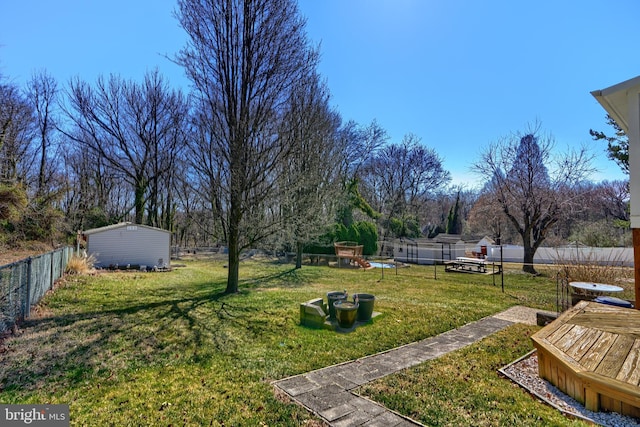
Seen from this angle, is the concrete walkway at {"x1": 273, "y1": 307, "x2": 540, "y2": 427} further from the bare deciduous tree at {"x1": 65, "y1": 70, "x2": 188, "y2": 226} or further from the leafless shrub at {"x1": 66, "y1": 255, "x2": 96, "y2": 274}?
the bare deciduous tree at {"x1": 65, "y1": 70, "x2": 188, "y2": 226}

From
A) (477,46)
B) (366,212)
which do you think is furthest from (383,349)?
(366,212)

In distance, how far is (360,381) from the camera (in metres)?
4.08

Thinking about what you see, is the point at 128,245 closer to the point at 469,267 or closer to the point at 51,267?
the point at 51,267

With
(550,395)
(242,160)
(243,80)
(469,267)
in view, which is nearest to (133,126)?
(243,80)

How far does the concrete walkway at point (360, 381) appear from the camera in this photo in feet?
10.5

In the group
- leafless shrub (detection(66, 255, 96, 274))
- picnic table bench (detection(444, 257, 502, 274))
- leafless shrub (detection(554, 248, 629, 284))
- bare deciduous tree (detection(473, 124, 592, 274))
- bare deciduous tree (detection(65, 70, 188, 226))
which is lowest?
picnic table bench (detection(444, 257, 502, 274))

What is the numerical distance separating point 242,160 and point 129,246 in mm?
11747

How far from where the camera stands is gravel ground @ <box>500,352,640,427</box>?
3.00 meters

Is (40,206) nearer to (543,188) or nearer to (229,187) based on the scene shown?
(229,187)

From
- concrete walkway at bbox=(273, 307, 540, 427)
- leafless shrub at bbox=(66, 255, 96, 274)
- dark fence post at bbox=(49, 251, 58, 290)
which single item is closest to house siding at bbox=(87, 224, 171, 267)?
leafless shrub at bbox=(66, 255, 96, 274)

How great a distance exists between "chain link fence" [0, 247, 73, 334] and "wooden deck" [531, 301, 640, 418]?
8.72 m

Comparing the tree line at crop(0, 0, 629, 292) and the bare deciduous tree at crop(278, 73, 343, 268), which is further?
the bare deciduous tree at crop(278, 73, 343, 268)

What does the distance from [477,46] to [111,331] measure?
13.3m

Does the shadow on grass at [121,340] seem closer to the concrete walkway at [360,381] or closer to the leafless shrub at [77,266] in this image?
A: the concrete walkway at [360,381]
